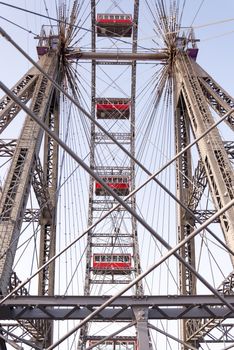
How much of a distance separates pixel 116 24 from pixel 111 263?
14.1m

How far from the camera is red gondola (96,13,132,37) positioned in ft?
99.9

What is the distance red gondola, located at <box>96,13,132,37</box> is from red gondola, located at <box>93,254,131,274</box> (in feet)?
43.0

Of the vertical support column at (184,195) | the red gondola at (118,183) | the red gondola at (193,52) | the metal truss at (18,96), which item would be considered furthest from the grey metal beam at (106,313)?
the red gondola at (118,183)

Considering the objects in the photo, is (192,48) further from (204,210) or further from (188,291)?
(188,291)

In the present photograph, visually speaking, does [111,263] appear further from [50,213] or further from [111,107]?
[50,213]

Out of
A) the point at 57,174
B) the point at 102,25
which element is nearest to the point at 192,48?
the point at 57,174

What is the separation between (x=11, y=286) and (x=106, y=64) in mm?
17346

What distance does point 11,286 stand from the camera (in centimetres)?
1409

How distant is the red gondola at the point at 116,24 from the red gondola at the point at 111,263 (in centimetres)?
1311

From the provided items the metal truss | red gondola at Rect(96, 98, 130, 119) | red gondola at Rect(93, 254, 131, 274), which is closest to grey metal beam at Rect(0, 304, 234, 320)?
the metal truss

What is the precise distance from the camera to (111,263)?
123ft

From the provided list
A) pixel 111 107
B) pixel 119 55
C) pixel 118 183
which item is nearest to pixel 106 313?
pixel 119 55

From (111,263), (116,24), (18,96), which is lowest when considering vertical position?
(18,96)

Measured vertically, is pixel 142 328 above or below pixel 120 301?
below
